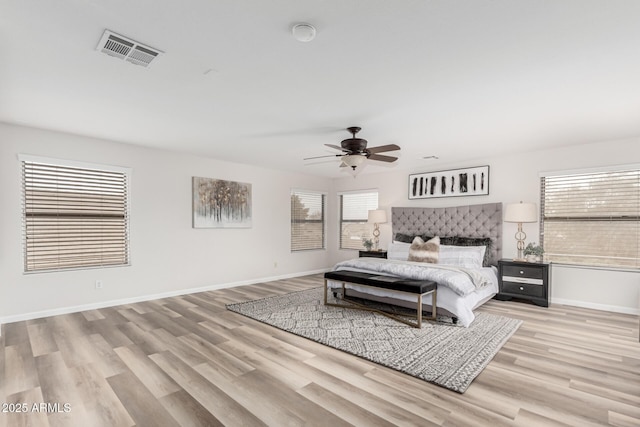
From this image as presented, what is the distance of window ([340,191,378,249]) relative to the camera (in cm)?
763

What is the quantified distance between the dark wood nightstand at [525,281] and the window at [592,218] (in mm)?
537

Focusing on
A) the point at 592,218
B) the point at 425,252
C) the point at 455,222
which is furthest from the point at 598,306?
the point at 425,252

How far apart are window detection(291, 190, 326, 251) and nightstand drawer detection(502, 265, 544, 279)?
4220mm

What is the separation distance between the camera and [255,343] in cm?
337

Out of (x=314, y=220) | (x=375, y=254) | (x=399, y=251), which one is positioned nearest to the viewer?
(x=399, y=251)

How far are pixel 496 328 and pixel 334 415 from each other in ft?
8.61

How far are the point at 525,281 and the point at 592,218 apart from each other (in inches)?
52.5

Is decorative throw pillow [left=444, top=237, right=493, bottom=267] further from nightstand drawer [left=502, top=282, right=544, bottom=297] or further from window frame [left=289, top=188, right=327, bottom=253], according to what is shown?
window frame [left=289, top=188, right=327, bottom=253]

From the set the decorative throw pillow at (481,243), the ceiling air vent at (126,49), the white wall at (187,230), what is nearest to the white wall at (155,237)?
the white wall at (187,230)

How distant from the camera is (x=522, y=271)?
500cm

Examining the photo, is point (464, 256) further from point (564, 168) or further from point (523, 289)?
point (564, 168)

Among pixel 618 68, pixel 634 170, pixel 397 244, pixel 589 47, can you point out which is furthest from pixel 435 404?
pixel 634 170

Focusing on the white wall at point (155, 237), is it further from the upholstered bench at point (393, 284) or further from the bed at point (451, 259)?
the upholstered bench at point (393, 284)

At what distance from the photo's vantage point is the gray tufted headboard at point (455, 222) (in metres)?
5.61
